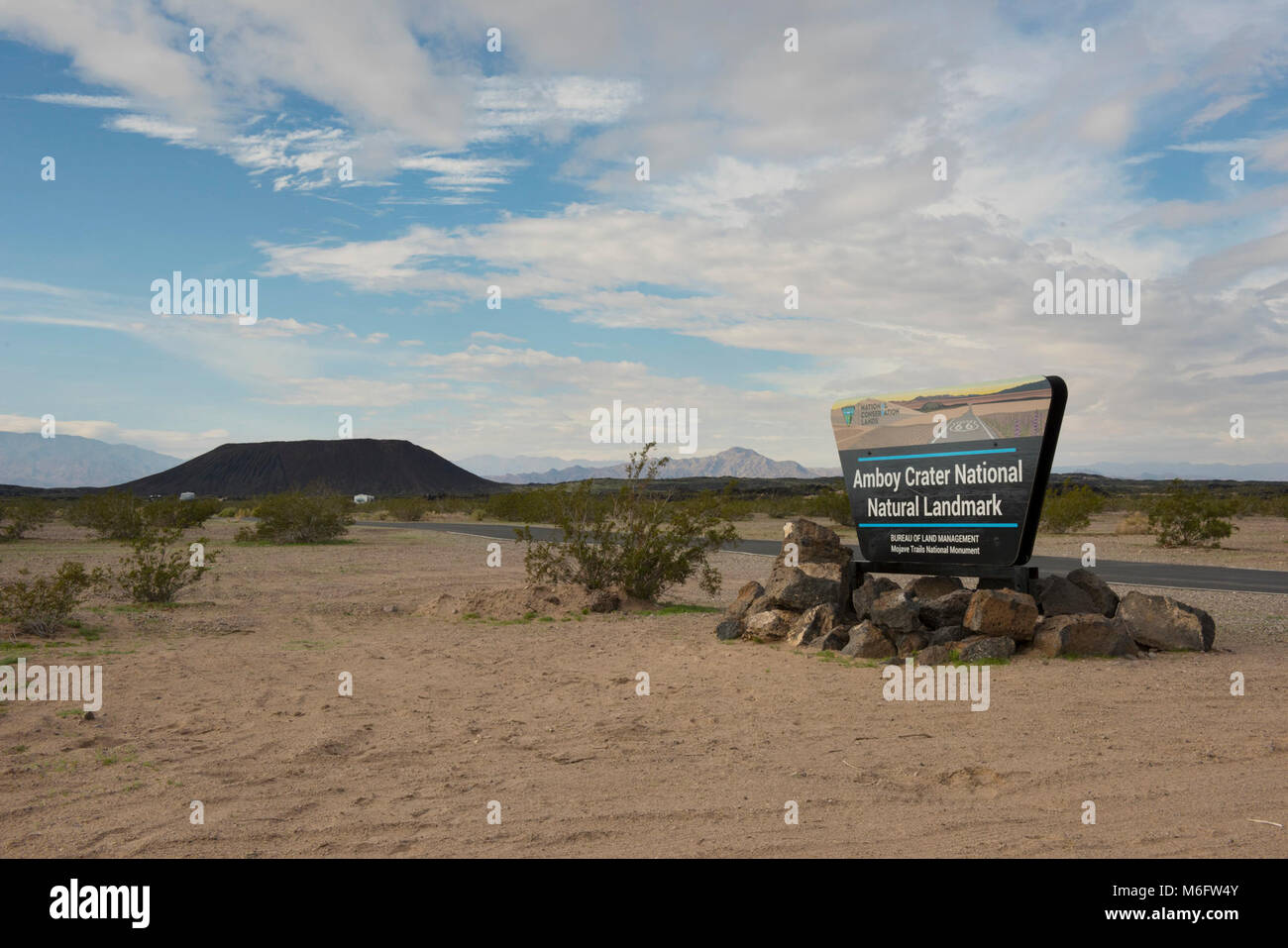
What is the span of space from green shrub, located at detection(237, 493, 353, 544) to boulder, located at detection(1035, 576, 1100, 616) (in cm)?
2900

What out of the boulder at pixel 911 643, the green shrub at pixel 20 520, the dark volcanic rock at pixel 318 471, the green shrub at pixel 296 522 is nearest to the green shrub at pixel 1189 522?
the boulder at pixel 911 643

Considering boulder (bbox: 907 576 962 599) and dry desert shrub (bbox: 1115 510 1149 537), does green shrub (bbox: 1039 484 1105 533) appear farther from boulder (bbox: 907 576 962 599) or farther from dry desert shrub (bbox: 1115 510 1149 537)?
boulder (bbox: 907 576 962 599)

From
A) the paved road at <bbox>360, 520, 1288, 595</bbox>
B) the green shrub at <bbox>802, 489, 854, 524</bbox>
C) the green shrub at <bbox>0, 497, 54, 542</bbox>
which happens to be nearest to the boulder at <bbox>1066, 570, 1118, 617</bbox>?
the paved road at <bbox>360, 520, 1288, 595</bbox>

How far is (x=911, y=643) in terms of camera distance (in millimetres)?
10836

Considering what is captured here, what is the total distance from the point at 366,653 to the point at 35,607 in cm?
465

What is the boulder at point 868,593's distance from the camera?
11.9 metres

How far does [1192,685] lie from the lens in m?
9.03

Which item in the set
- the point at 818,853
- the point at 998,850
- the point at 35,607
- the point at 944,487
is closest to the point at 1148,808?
the point at 998,850

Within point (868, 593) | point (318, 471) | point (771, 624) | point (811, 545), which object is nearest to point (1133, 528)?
point (811, 545)

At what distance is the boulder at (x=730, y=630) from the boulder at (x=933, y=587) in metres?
2.29

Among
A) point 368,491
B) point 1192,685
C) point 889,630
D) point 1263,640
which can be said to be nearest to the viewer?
point 1192,685

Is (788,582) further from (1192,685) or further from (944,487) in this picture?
(1192,685)

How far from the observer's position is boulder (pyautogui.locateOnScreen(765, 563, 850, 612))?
12.2 metres
